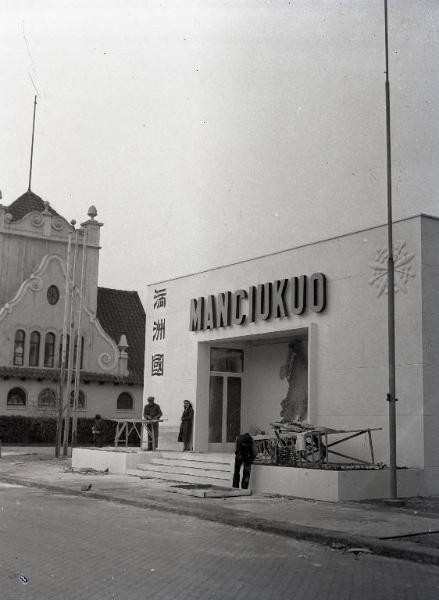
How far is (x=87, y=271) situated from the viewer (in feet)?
154

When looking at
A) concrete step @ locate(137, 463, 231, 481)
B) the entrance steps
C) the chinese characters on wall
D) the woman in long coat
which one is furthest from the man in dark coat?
the chinese characters on wall

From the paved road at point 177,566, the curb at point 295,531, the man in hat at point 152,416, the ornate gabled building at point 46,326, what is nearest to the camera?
the paved road at point 177,566

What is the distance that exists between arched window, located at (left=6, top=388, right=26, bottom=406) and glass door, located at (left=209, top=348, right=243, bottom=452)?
20669 millimetres

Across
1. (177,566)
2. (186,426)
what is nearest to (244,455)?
(186,426)

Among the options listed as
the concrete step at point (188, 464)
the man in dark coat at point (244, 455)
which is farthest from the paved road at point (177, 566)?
the concrete step at point (188, 464)

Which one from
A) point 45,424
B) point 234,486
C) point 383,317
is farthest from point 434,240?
point 45,424

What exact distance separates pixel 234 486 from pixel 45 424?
25.0 meters

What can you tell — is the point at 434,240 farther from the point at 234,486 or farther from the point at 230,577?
the point at 230,577

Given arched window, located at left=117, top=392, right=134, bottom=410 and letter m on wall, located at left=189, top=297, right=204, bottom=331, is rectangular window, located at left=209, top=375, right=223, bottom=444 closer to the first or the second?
letter m on wall, located at left=189, top=297, right=204, bottom=331

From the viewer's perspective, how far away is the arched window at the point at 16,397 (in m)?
42.3

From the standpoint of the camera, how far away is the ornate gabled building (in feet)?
141

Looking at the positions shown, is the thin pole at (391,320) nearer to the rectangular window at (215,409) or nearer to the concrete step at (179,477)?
the concrete step at (179,477)

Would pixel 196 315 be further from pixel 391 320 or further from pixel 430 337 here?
pixel 391 320

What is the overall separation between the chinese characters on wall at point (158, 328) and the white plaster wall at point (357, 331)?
4.07 m
